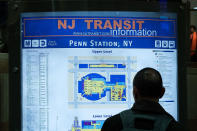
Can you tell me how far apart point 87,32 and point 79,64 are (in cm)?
32

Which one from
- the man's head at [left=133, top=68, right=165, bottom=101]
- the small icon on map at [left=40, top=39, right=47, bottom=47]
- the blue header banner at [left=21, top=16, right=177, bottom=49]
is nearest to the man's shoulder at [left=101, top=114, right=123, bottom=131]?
the man's head at [left=133, top=68, right=165, bottom=101]

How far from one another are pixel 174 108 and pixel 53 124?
119 centimetres

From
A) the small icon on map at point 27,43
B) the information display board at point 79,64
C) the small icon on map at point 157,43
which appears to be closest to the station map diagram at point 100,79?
the information display board at point 79,64

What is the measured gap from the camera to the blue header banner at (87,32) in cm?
321

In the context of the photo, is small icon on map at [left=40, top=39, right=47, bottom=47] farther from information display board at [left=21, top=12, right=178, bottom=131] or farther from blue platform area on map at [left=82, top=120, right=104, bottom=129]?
blue platform area on map at [left=82, top=120, right=104, bottom=129]

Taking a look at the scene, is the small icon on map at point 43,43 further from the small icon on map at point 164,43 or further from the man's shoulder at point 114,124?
the man's shoulder at point 114,124

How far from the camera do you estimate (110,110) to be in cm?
322

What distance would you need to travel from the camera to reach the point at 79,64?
321cm

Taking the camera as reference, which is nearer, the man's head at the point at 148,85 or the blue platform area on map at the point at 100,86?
the man's head at the point at 148,85

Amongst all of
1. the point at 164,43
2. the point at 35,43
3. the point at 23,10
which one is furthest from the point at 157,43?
the point at 23,10

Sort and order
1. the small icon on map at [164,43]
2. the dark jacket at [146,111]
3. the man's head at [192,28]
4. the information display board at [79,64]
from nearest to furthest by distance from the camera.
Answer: the dark jacket at [146,111]
the information display board at [79,64]
the small icon on map at [164,43]
the man's head at [192,28]

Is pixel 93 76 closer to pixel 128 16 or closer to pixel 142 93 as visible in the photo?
pixel 128 16

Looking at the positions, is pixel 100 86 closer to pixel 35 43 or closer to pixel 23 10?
pixel 35 43

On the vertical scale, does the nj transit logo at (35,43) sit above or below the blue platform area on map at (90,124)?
above
